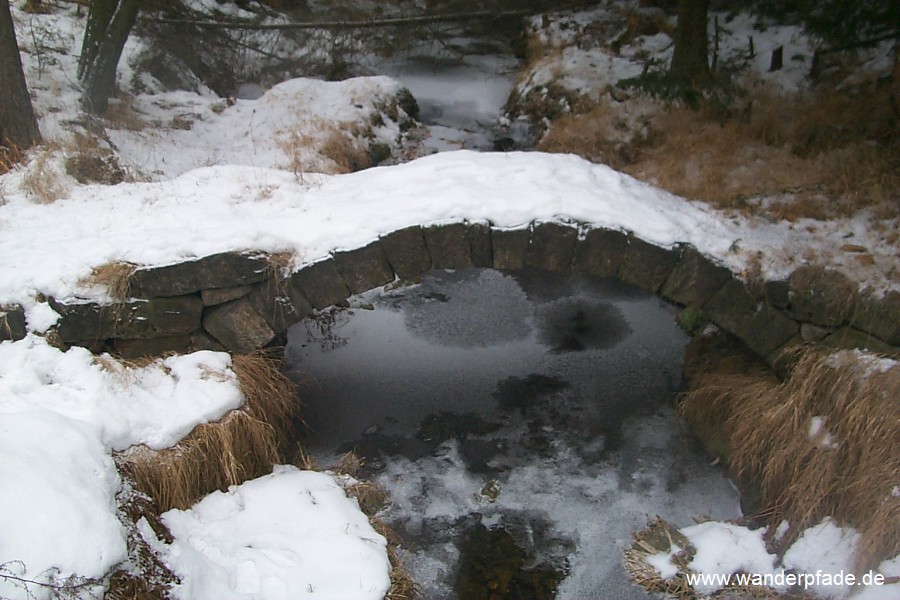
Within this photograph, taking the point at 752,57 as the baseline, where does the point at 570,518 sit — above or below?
below

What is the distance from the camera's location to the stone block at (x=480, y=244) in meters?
4.98

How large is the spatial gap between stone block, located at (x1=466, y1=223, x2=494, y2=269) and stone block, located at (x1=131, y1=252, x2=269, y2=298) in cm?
145

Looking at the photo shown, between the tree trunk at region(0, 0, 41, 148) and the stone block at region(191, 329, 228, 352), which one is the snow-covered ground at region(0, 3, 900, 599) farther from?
the tree trunk at region(0, 0, 41, 148)

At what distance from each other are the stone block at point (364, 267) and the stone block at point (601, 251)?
1.37 metres

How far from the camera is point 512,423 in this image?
6.00 m

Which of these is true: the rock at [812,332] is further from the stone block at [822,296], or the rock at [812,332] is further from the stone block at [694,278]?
the stone block at [694,278]

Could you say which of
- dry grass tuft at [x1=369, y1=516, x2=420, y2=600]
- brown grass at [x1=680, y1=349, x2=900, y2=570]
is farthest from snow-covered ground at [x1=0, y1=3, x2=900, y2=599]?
brown grass at [x1=680, y1=349, x2=900, y2=570]

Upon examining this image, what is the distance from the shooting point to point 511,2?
959cm

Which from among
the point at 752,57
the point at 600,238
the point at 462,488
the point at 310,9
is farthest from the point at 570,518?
the point at 310,9

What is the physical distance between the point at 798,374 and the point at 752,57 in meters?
5.46

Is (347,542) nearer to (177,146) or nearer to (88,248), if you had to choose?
(88,248)

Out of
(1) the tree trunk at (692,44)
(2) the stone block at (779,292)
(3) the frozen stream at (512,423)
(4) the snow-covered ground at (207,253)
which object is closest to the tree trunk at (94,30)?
(4) the snow-covered ground at (207,253)

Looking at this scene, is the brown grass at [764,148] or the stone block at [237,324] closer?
the stone block at [237,324]

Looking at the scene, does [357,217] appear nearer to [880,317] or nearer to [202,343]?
[202,343]
